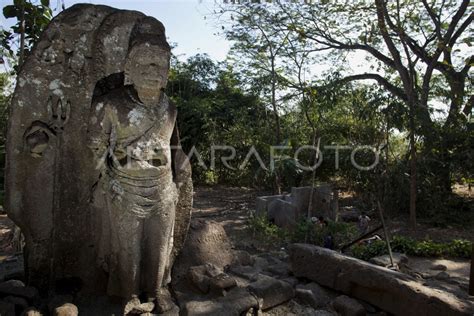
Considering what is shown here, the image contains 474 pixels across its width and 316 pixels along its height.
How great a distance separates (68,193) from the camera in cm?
307

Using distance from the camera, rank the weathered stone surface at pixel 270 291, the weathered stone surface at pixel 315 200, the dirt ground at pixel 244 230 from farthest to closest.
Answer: the weathered stone surface at pixel 315 200 < the dirt ground at pixel 244 230 < the weathered stone surface at pixel 270 291

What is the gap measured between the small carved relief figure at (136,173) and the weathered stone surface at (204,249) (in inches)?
24.7

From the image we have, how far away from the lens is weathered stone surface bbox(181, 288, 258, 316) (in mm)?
2784

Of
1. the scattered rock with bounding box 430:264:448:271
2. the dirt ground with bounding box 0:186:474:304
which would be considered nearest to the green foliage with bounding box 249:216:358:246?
the dirt ground with bounding box 0:186:474:304

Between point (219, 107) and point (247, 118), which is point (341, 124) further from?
point (219, 107)

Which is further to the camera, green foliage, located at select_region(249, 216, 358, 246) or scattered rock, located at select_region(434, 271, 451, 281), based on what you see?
green foliage, located at select_region(249, 216, 358, 246)

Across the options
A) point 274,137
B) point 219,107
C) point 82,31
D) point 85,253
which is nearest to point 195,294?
point 85,253

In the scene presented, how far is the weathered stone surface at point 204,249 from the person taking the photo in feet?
11.8

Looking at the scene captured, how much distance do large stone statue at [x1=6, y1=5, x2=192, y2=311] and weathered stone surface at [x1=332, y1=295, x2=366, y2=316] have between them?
4.51 feet

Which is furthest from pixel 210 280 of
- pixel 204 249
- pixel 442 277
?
pixel 442 277

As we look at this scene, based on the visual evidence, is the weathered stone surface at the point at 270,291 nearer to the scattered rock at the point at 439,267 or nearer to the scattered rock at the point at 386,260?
the scattered rock at the point at 386,260

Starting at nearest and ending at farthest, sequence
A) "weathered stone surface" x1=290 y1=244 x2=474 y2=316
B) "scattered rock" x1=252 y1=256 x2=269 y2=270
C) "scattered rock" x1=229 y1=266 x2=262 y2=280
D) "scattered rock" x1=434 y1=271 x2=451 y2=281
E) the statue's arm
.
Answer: the statue's arm, "weathered stone surface" x1=290 y1=244 x2=474 y2=316, "scattered rock" x1=229 y1=266 x2=262 y2=280, "scattered rock" x1=252 y1=256 x2=269 y2=270, "scattered rock" x1=434 y1=271 x2=451 y2=281

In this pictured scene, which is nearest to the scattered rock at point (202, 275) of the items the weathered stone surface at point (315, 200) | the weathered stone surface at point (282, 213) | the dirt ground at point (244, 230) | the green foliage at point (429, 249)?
the dirt ground at point (244, 230)

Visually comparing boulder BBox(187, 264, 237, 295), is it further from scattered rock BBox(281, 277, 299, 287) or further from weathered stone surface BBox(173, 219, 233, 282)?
scattered rock BBox(281, 277, 299, 287)
